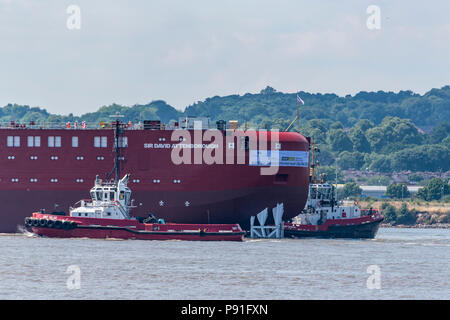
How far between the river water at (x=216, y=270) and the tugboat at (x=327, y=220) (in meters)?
8.48

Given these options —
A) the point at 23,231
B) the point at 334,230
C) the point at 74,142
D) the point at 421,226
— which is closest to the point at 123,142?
the point at 74,142

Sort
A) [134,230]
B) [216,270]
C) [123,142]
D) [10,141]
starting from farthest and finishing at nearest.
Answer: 1. [10,141]
2. [123,142]
3. [134,230]
4. [216,270]

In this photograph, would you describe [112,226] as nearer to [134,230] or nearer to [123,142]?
[134,230]

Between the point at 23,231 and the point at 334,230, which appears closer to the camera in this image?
the point at 23,231

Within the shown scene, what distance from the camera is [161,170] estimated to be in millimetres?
90250

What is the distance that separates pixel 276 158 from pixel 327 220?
281 inches

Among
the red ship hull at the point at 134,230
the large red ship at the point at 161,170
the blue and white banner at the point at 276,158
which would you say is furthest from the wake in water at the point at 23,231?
the blue and white banner at the point at 276,158

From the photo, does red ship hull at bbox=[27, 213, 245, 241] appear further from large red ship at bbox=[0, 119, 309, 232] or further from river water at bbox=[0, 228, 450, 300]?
large red ship at bbox=[0, 119, 309, 232]

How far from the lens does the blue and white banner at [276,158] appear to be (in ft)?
297

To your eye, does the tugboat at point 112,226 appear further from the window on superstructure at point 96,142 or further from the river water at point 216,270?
the window on superstructure at point 96,142

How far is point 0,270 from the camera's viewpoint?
6031 cm

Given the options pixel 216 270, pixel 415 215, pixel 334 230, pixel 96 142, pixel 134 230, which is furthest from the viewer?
pixel 415 215

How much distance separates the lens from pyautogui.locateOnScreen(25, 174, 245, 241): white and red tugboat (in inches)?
3221

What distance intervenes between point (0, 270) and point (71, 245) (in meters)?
15.8
